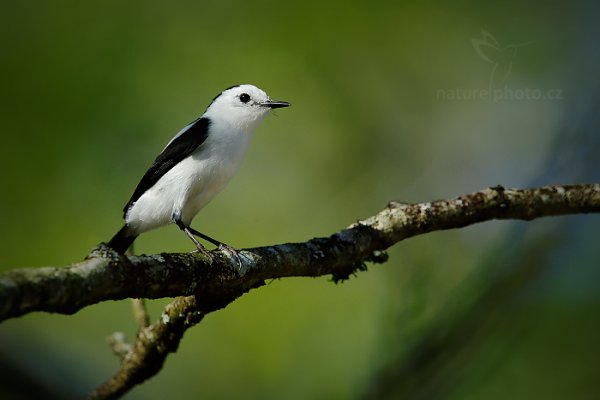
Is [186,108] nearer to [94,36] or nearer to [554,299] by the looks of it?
[94,36]

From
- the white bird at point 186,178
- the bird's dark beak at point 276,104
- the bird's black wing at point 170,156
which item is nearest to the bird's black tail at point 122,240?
the white bird at point 186,178

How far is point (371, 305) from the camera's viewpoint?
4625mm

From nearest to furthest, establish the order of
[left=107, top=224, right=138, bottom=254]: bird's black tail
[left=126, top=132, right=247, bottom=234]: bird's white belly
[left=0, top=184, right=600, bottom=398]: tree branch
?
[left=0, top=184, right=600, bottom=398]: tree branch
[left=126, top=132, right=247, bottom=234]: bird's white belly
[left=107, top=224, right=138, bottom=254]: bird's black tail

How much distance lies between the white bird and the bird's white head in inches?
2.9

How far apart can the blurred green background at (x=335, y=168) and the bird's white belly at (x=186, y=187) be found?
29cm

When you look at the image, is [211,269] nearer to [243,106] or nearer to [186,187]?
[186,187]

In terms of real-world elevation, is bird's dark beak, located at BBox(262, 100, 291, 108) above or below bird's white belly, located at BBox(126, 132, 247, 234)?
above

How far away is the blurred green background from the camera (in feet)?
11.1

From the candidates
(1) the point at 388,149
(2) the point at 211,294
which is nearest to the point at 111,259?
(2) the point at 211,294

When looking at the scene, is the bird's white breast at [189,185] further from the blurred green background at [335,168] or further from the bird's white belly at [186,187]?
the blurred green background at [335,168]

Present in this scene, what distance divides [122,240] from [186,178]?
26.1 inches

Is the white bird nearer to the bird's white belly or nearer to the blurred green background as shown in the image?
the bird's white belly

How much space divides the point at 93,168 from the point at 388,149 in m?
2.78

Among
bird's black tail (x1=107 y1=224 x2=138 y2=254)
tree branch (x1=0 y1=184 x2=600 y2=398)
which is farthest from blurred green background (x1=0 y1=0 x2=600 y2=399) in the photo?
tree branch (x1=0 y1=184 x2=600 y2=398)
